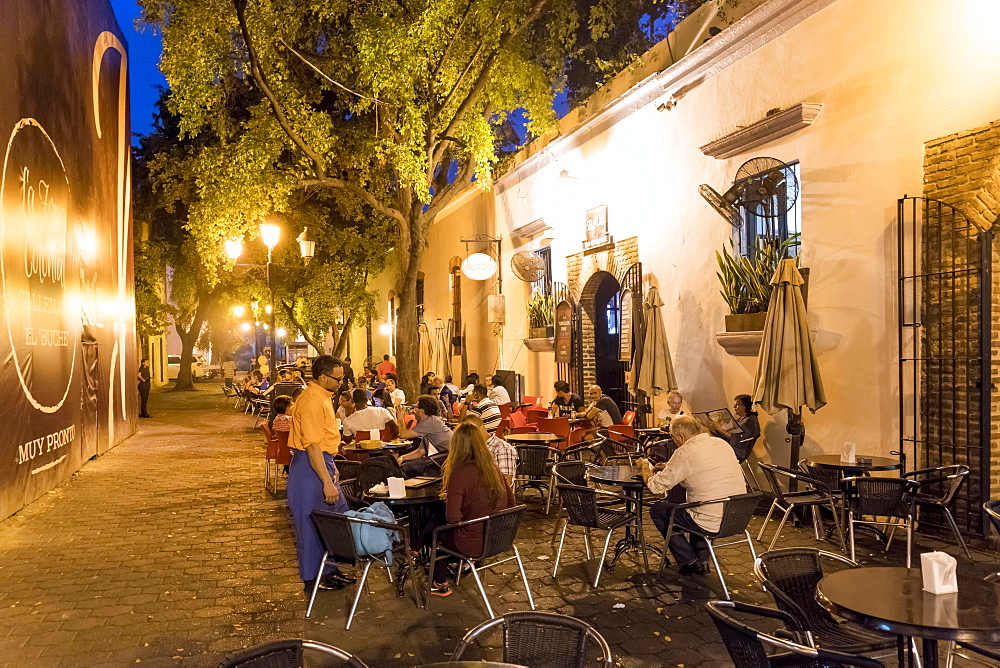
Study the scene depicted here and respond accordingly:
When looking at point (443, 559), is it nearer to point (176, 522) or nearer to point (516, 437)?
point (516, 437)

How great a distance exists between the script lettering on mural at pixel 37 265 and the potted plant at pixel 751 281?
326 inches

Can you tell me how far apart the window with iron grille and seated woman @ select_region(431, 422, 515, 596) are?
5.26 m

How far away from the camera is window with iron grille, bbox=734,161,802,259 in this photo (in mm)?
9217

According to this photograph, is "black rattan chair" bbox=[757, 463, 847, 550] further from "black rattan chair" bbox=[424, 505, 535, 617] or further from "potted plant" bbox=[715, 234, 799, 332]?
"black rattan chair" bbox=[424, 505, 535, 617]

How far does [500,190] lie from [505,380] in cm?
441

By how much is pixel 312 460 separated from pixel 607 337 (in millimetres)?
9353

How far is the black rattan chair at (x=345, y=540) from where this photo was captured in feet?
17.3

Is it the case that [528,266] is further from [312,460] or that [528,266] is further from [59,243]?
[312,460]

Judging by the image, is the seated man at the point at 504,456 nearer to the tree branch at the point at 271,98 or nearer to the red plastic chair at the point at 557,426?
the red plastic chair at the point at 557,426

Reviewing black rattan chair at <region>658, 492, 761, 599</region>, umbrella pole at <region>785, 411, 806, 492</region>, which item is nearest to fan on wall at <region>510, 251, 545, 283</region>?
umbrella pole at <region>785, 411, 806, 492</region>

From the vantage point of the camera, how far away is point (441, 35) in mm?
12898

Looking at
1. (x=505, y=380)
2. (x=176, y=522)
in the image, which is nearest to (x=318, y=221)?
(x=505, y=380)

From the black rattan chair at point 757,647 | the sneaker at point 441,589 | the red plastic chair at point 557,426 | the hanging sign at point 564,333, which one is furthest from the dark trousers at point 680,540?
the hanging sign at point 564,333

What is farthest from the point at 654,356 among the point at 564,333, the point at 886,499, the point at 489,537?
the point at 489,537
